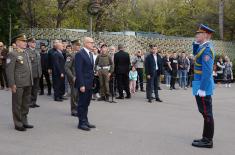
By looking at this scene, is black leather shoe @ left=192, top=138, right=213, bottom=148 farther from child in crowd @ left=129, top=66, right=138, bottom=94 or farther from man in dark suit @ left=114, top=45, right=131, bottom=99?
child in crowd @ left=129, top=66, right=138, bottom=94

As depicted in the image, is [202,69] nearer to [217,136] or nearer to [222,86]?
[217,136]

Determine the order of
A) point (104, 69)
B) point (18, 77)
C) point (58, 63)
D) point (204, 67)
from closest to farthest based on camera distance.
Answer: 1. point (204, 67)
2. point (18, 77)
3. point (58, 63)
4. point (104, 69)

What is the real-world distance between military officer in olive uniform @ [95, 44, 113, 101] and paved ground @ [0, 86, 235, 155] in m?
0.94

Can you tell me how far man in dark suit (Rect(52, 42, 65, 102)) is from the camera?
14109 millimetres

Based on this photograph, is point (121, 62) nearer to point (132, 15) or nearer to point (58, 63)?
point (58, 63)

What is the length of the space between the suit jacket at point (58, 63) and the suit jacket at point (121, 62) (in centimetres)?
207

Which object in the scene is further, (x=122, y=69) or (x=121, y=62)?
(x=122, y=69)

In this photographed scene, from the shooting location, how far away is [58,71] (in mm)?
14266

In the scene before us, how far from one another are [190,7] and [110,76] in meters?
28.9

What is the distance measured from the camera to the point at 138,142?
8195 millimetres

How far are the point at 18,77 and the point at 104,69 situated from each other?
224 inches

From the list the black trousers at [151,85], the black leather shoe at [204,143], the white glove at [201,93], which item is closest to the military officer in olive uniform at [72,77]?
the black trousers at [151,85]

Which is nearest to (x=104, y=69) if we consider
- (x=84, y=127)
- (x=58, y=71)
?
(x=58, y=71)

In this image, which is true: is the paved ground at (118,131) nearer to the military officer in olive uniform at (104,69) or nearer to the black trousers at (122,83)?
the military officer in olive uniform at (104,69)
